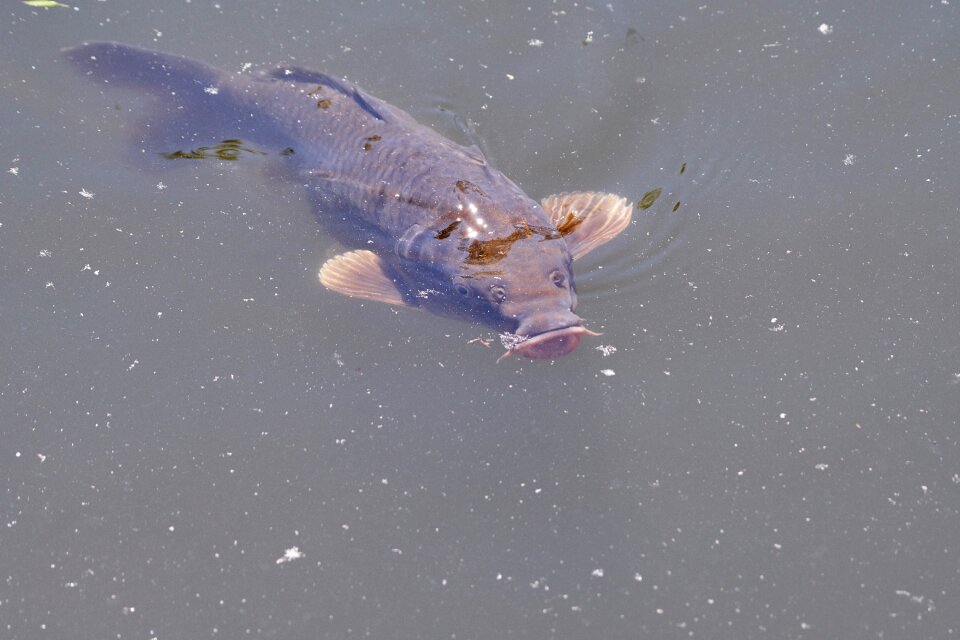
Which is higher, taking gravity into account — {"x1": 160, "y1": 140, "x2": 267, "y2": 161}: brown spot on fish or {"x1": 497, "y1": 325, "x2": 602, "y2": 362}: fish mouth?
{"x1": 497, "y1": 325, "x2": 602, "y2": 362}: fish mouth

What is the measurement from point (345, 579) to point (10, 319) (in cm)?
172

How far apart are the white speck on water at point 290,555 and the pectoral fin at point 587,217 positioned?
1471 millimetres

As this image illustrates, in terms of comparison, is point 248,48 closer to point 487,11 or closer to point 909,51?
point 487,11

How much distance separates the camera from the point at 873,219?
3.51m

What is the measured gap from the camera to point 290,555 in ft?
9.01

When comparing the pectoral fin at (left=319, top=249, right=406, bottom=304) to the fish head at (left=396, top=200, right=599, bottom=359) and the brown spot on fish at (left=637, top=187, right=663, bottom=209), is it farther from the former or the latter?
the brown spot on fish at (left=637, top=187, right=663, bottom=209)

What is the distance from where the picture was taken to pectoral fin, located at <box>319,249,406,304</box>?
10.7 ft

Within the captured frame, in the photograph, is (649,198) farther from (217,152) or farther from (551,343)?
(217,152)

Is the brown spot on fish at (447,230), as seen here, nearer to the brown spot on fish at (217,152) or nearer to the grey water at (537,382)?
the grey water at (537,382)

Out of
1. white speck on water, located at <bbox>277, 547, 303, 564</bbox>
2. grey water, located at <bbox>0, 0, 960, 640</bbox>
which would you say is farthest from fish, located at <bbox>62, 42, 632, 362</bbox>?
white speck on water, located at <bbox>277, 547, 303, 564</bbox>

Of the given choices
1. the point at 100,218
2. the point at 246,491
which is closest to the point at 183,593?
the point at 246,491

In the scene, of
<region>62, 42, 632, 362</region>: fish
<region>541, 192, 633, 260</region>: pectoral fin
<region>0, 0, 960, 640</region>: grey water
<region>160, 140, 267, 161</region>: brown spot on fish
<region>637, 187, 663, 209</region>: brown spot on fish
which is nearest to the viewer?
<region>0, 0, 960, 640</region>: grey water

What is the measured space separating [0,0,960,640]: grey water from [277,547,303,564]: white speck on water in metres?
0.01

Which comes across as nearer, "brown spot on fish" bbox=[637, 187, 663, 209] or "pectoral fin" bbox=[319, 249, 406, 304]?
"pectoral fin" bbox=[319, 249, 406, 304]
